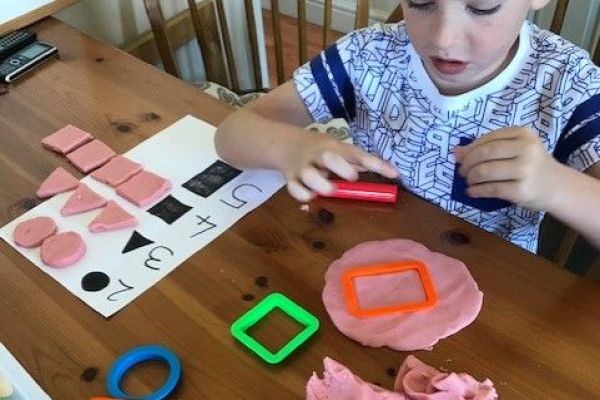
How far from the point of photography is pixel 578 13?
6.11ft

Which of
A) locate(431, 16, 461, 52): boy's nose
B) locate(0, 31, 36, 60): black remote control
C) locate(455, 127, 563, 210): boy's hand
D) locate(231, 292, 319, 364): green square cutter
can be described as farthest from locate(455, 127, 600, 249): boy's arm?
locate(0, 31, 36, 60): black remote control

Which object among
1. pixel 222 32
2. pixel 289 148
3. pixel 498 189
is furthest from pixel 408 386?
pixel 222 32

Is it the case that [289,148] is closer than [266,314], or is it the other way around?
[266,314]

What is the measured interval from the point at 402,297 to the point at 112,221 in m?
0.34

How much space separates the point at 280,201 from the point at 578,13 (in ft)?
4.69

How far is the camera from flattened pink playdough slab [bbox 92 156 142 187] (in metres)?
0.83

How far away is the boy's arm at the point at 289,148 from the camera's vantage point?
73 cm

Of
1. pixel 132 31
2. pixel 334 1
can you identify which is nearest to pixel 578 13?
pixel 334 1

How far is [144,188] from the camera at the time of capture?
810mm

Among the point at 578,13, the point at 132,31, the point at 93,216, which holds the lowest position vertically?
the point at 578,13

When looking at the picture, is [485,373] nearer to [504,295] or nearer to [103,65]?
[504,295]

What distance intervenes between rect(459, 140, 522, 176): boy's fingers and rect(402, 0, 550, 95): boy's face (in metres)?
0.13

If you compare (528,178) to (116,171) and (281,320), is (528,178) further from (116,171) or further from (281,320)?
(116,171)

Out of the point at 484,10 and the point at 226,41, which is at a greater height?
the point at 484,10
